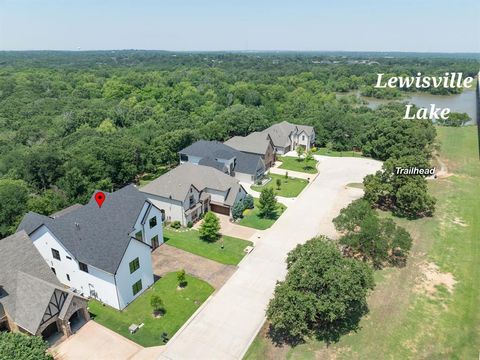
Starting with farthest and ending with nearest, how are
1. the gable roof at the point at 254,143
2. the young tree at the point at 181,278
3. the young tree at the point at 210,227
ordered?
1. the gable roof at the point at 254,143
2. the young tree at the point at 210,227
3. the young tree at the point at 181,278

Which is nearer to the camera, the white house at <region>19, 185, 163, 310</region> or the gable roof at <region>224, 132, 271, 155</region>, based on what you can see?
the white house at <region>19, 185, 163, 310</region>


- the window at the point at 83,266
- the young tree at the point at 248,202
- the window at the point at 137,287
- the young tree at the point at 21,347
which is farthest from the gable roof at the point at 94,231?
the young tree at the point at 248,202

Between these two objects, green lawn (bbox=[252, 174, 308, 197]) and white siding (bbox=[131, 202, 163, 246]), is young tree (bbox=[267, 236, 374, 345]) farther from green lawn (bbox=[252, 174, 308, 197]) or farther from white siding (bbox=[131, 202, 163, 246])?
green lawn (bbox=[252, 174, 308, 197])

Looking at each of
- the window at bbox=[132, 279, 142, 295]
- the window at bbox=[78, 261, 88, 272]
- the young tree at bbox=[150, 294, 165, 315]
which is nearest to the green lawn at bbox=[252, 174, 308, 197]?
the window at bbox=[132, 279, 142, 295]

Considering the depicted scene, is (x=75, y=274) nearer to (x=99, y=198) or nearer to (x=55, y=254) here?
(x=55, y=254)

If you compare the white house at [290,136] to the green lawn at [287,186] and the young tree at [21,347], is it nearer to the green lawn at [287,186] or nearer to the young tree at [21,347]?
the green lawn at [287,186]

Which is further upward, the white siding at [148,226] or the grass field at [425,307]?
the white siding at [148,226]

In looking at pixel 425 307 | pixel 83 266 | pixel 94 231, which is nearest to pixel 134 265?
pixel 83 266
